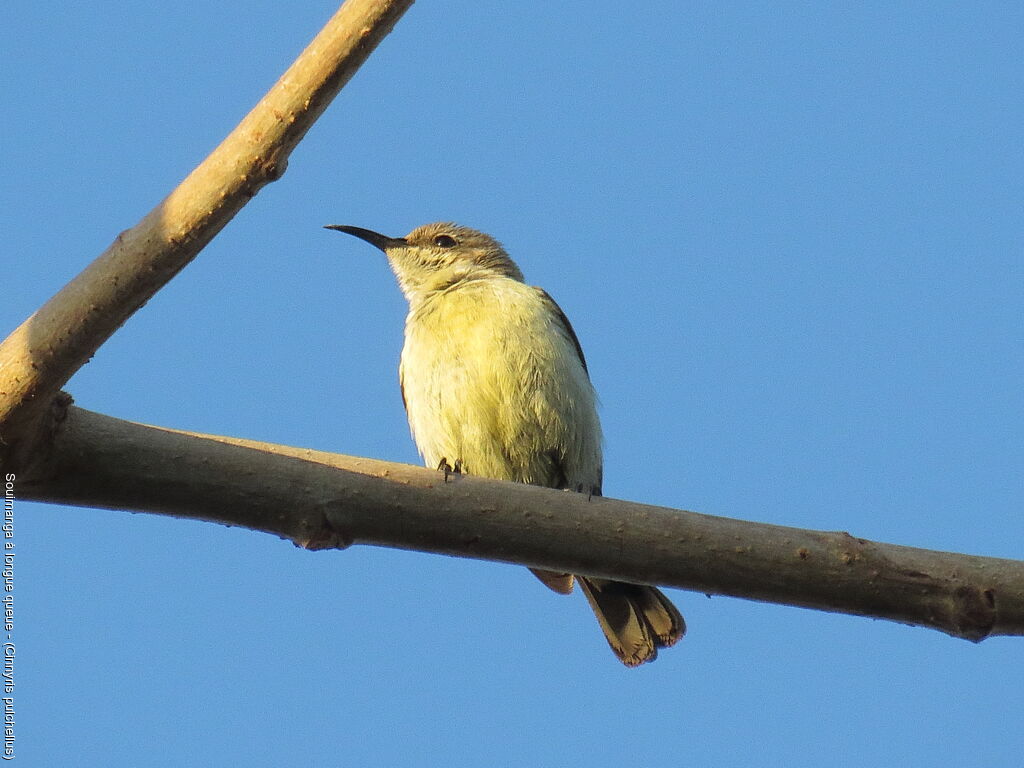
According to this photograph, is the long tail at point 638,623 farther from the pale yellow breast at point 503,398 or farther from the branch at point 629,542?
the branch at point 629,542

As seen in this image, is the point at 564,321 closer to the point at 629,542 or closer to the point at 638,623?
the point at 638,623

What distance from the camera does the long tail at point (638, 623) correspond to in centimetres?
641

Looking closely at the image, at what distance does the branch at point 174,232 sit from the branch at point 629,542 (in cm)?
24

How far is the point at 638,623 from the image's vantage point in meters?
6.45

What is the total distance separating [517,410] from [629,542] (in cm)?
316

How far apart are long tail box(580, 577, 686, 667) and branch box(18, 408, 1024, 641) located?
103 inches

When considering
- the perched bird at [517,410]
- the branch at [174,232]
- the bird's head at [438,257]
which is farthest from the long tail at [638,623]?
the branch at [174,232]

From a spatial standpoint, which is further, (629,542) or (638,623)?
(638,623)

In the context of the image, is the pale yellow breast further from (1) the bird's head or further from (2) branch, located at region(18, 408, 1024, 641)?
(2) branch, located at region(18, 408, 1024, 641)

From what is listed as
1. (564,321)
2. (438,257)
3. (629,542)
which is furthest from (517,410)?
(629,542)

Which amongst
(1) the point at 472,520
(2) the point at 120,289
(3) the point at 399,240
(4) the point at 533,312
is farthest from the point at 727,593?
(3) the point at 399,240

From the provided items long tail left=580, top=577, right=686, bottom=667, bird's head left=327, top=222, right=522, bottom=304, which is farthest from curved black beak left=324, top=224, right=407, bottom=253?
long tail left=580, top=577, right=686, bottom=667

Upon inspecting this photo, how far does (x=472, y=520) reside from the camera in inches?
146

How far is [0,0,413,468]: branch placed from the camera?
343 centimetres
